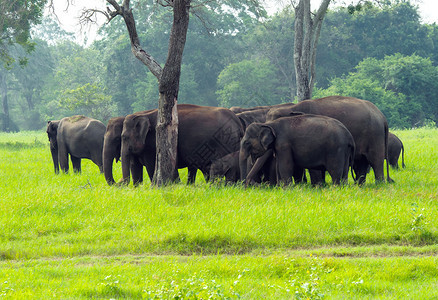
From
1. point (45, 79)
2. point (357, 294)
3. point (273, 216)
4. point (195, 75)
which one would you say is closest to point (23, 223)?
point (273, 216)

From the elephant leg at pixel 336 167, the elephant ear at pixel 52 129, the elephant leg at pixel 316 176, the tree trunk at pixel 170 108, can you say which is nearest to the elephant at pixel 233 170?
the elephant leg at pixel 316 176

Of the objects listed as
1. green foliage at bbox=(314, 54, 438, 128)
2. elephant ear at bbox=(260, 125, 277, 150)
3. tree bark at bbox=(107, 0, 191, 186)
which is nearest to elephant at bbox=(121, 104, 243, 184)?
tree bark at bbox=(107, 0, 191, 186)

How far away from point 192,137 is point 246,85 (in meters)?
32.3

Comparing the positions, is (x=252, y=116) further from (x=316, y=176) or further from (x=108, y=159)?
(x=108, y=159)

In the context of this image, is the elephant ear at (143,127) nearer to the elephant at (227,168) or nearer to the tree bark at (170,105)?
the tree bark at (170,105)

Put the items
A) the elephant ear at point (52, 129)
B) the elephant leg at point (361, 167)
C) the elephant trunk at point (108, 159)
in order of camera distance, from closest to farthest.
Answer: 1. the elephant leg at point (361, 167)
2. the elephant trunk at point (108, 159)
3. the elephant ear at point (52, 129)

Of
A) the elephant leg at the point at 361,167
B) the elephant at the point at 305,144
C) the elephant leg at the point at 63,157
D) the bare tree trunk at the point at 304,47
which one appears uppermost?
the bare tree trunk at the point at 304,47

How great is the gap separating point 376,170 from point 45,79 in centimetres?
5469

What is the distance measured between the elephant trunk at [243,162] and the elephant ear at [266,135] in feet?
1.61

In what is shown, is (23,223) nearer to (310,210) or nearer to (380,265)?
(310,210)

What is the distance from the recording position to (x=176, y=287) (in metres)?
4.15

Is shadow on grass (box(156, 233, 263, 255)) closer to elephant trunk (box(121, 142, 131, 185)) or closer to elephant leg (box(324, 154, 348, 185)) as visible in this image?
elephant leg (box(324, 154, 348, 185))

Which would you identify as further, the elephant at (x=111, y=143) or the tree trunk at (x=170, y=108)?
the elephant at (x=111, y=143)

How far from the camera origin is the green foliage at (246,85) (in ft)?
138
